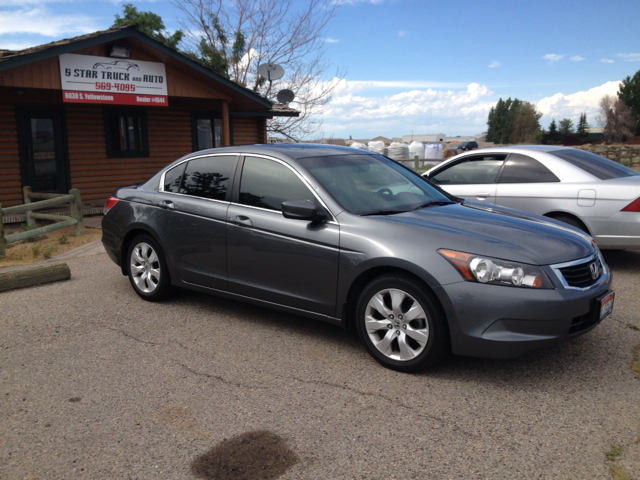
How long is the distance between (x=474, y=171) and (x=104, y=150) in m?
10.3

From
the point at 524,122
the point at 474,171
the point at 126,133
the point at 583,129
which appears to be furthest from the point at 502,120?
the point at 474,171

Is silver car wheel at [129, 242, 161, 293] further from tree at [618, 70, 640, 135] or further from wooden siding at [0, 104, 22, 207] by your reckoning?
tree at [618, 70, 640, 135]

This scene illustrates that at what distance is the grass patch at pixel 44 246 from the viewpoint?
29.8ft

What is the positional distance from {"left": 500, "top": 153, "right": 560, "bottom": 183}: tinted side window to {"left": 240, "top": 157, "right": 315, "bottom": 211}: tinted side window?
382cm

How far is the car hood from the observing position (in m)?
3.99

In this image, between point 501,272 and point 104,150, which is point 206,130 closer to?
point 104,150

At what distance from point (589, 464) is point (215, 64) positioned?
25056 mm

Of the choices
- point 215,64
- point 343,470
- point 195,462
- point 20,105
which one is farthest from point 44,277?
point 215,64

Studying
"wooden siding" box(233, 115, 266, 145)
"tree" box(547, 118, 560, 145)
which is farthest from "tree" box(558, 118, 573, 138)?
"wooden siding" box(233, 115, 266, 145)

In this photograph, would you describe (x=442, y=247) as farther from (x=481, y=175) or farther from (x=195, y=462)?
(x=481, y=175)

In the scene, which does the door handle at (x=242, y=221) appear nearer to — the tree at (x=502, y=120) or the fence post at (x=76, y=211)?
the fence post at (x=76, y=211)

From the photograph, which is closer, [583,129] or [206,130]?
[206,130]

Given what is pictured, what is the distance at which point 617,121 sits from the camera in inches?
3563

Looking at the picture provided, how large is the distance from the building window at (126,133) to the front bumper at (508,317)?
13052mm
